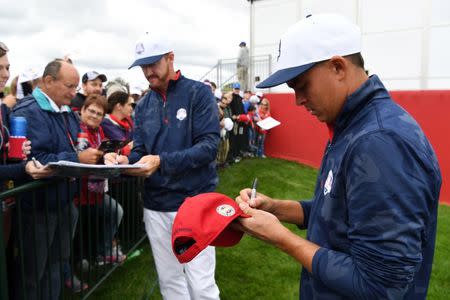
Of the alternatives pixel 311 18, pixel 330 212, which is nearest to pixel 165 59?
pixel 311 18

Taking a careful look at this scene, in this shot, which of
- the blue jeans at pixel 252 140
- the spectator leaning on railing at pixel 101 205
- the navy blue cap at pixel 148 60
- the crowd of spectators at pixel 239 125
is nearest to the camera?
the navy blue cap at pixel 148 60

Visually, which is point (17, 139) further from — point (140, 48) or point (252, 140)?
point (252, 140)

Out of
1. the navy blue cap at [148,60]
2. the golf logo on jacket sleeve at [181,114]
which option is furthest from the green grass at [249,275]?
the navy blue cap at [148,60]

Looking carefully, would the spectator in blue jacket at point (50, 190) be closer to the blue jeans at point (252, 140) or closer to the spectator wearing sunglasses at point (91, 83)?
the spectator wearing sunglasses at point (91, 83)

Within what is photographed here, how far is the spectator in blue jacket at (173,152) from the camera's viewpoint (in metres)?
2.83

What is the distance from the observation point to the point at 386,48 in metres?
13.3

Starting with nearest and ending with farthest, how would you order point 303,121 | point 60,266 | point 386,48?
point 60,266 < point 303,121 < point 386,48

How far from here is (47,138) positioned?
2.99 metres

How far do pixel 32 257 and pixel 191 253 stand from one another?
6.20 feet

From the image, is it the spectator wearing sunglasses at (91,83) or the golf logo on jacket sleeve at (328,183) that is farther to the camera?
the spectator wearing sunglasses at (91,83)

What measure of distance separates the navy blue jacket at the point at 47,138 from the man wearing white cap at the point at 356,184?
196 cm

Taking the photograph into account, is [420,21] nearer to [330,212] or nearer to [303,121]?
[303,121]

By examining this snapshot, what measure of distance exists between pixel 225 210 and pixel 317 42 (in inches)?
30.4

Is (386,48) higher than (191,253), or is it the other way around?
(386,48)
